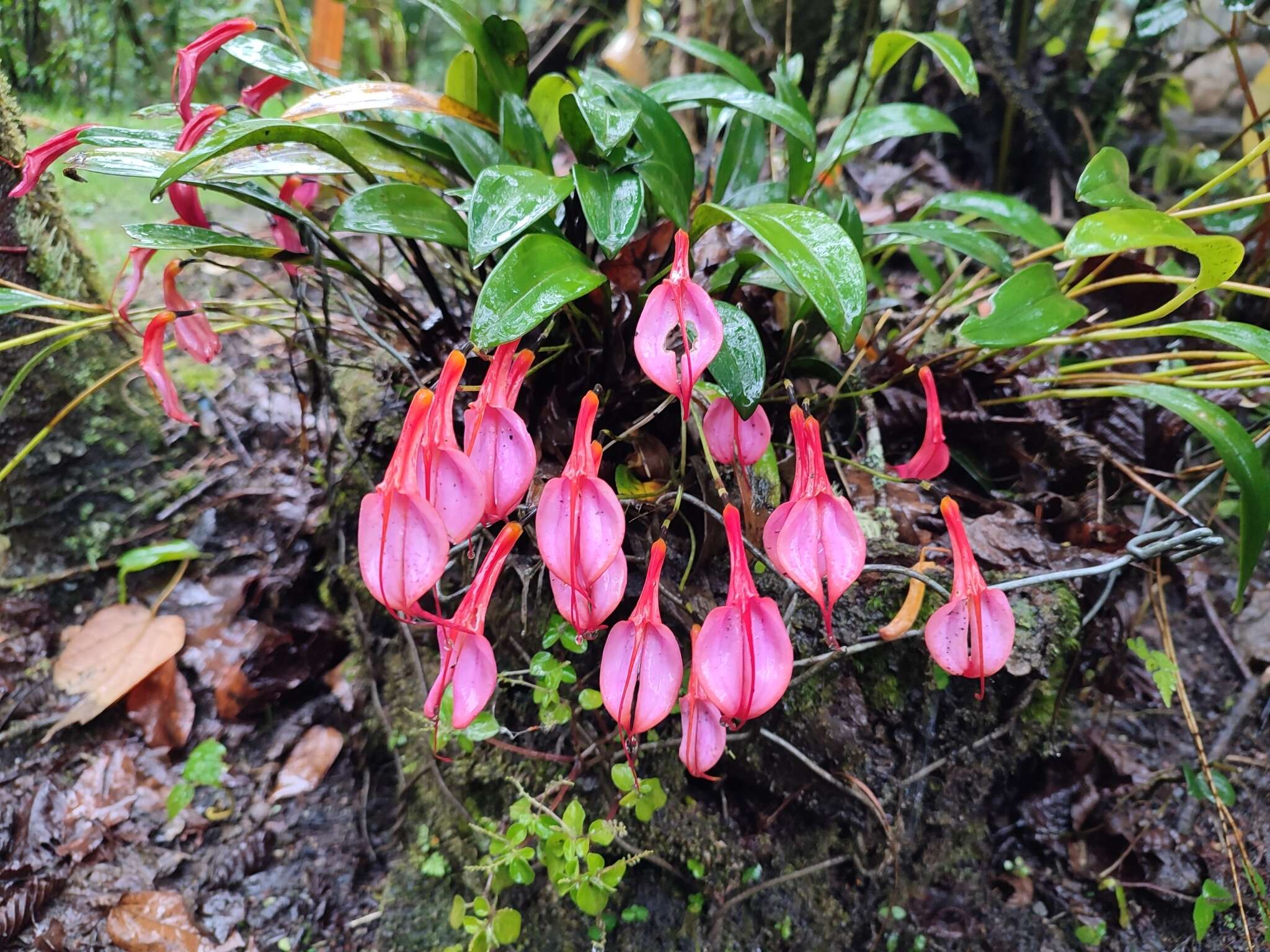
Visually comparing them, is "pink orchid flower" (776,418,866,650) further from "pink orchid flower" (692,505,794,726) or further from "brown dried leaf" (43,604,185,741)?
"brown dried leaf" (43,604,185,741)

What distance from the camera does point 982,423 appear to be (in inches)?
48.2

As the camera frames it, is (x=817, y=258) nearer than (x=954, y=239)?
Yes

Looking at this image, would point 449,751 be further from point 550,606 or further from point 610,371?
point 610,371

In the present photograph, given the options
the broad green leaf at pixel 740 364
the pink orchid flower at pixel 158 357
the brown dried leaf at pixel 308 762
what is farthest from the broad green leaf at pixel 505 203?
the brown dried leaf at pixel 308 762

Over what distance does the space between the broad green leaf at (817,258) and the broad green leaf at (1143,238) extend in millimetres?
252

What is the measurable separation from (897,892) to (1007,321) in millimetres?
882

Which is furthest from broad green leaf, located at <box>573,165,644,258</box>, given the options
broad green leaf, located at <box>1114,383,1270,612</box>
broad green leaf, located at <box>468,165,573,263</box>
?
broad green leaf, located at <box>1114,383,1270,612</box>

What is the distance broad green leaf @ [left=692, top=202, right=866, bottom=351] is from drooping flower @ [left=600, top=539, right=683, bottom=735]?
340 millimetres

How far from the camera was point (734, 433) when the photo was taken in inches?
32.7

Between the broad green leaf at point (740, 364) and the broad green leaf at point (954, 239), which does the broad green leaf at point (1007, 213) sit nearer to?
the broad green leaf at point (954, 239)

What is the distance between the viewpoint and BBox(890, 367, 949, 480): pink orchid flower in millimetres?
931

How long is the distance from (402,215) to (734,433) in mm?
512

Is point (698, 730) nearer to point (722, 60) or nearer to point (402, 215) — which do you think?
point (402, 215)

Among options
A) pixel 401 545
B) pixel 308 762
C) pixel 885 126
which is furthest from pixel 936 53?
pixel 308 762
